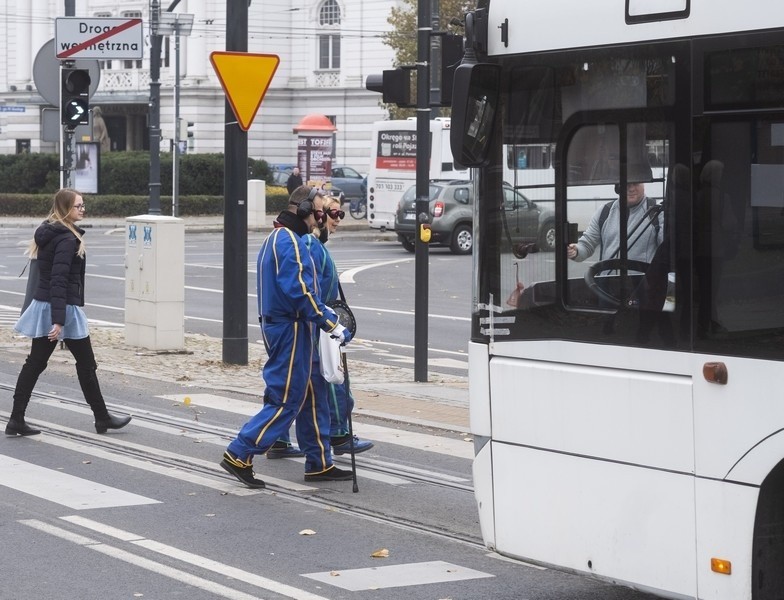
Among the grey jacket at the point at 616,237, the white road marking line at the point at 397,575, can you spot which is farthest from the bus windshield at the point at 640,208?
the white road marking line at the point at 397,575

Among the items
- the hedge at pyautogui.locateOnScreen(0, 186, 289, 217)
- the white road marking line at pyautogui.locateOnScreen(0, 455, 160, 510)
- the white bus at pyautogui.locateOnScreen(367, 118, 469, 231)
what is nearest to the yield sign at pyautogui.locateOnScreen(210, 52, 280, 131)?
the white road marking line at pyautogui.locateOnScreen(0, 455, 160, 510)

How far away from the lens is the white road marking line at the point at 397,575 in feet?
21.8

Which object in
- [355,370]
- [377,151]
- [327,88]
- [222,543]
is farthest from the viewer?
[327,88]

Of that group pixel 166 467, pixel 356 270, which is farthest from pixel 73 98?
pixel 356 270

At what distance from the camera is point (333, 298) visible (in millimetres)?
9203

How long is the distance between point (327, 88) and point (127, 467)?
62541 millimetres

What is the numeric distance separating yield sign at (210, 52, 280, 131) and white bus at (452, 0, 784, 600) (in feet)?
25.7

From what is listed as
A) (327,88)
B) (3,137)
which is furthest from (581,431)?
→ (3,137)

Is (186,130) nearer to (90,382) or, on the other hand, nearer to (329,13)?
(329,13)

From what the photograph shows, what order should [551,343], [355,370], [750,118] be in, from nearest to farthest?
[750,118], [551,343], [355,370]

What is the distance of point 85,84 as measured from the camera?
17.0m

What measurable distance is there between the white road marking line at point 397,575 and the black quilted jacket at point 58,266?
420cm

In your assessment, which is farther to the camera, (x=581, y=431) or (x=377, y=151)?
(x=377, y=151)

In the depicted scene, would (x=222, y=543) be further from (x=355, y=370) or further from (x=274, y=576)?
(x=355, y=370)
